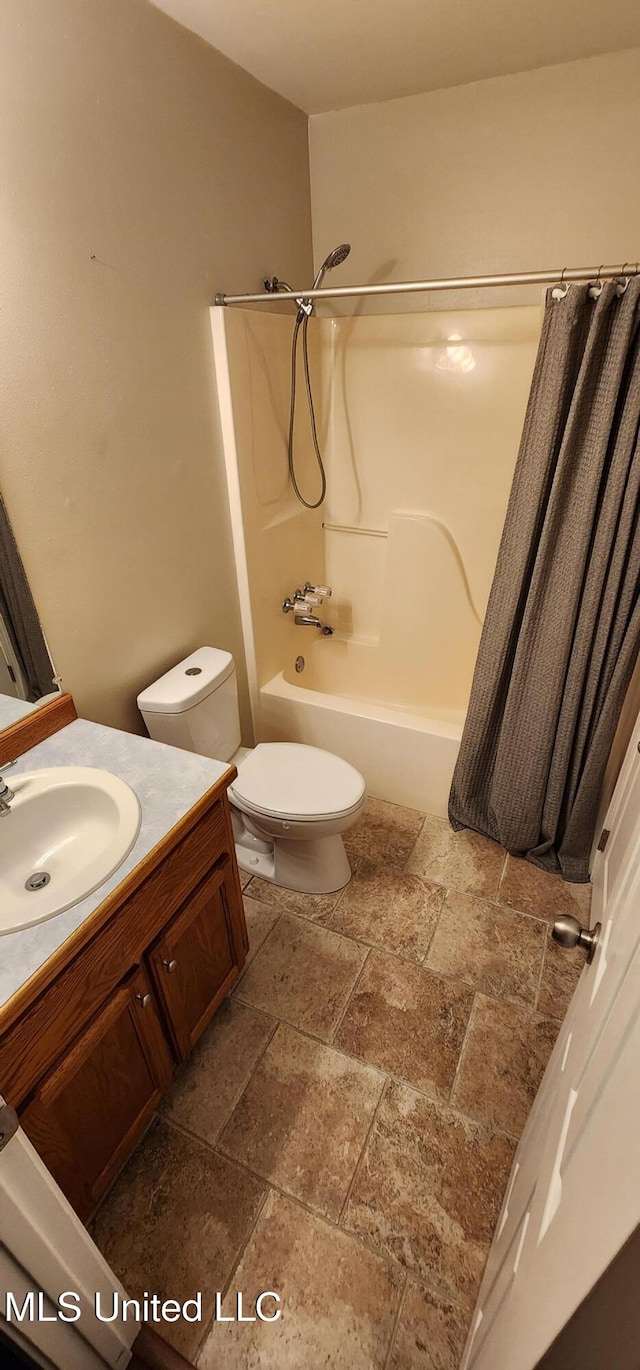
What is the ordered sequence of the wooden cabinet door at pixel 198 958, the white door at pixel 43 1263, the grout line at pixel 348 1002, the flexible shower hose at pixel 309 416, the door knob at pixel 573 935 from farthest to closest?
the flexible shower hose at pixel 309 416 → the grout line at pixel 348 1002 → the wooden cabinet door at pixel 198 958 → the door knob at pixel 573 935 → the white door at pixel 43 1263

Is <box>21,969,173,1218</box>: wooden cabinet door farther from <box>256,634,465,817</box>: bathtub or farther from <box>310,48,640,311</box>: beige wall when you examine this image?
<box>310,48,640,311</box>: beige wall

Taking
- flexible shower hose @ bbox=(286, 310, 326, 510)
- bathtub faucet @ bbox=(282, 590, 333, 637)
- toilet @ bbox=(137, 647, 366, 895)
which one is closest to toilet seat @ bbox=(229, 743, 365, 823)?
toilet @ bbox=(137, 647, 366, 895)

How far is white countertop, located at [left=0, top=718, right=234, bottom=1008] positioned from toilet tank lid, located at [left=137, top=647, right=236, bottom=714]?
0.69 ft

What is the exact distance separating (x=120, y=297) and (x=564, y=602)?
4.50 feet

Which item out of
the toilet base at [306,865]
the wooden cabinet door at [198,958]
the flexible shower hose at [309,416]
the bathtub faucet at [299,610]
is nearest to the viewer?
the wooden cabinet door at [198,958]

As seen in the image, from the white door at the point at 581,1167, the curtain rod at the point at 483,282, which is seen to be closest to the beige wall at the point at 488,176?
the curtain rod at the point at 483,282

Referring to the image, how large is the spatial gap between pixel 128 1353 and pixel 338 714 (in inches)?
62.9

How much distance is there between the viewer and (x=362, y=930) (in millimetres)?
1754

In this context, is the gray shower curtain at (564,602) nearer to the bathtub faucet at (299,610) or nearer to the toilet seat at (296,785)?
the toilet seat at (296,785)

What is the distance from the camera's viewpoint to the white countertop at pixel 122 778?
85 centimetres

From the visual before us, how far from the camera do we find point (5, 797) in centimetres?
109

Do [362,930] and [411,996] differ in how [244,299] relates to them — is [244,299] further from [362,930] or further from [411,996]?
[411,996]

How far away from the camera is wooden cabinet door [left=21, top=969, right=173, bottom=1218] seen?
92 centimetres

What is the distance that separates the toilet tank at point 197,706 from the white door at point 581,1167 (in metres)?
1.12
